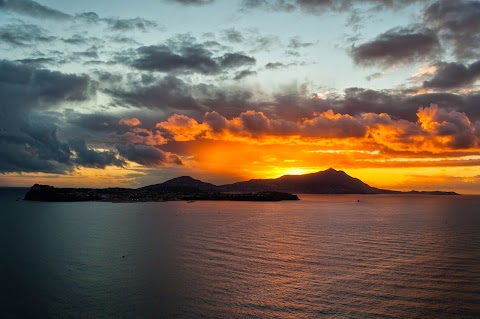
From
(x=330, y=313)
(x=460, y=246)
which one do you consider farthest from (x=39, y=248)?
(x=460, y=246)

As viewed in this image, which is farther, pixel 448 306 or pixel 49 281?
pixel 49 281

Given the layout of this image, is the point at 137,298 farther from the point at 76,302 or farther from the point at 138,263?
the point at 138,263

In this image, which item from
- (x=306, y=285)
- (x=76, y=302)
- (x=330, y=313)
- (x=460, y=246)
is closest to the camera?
(x=330, y=313)

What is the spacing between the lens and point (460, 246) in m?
74.8

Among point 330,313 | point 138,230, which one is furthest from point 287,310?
point 138,230

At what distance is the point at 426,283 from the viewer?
47.2 m

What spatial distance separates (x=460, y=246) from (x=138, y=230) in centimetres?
8137

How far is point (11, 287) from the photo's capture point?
46.7 metres

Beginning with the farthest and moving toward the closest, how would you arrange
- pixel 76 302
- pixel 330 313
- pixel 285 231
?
pixel 285 231 < pixel 76 302 < pixel 330 313

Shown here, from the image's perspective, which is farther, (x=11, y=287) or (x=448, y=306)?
(x=11, y=287)

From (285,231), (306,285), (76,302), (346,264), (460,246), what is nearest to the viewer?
(76,302)

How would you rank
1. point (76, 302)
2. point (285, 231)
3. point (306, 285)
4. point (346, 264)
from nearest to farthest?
point (76, 302) < point (306, 285) < point (346, 264) < point (285, 231)

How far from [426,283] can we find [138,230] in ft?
261

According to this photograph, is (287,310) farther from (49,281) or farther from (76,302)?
(49,281)
